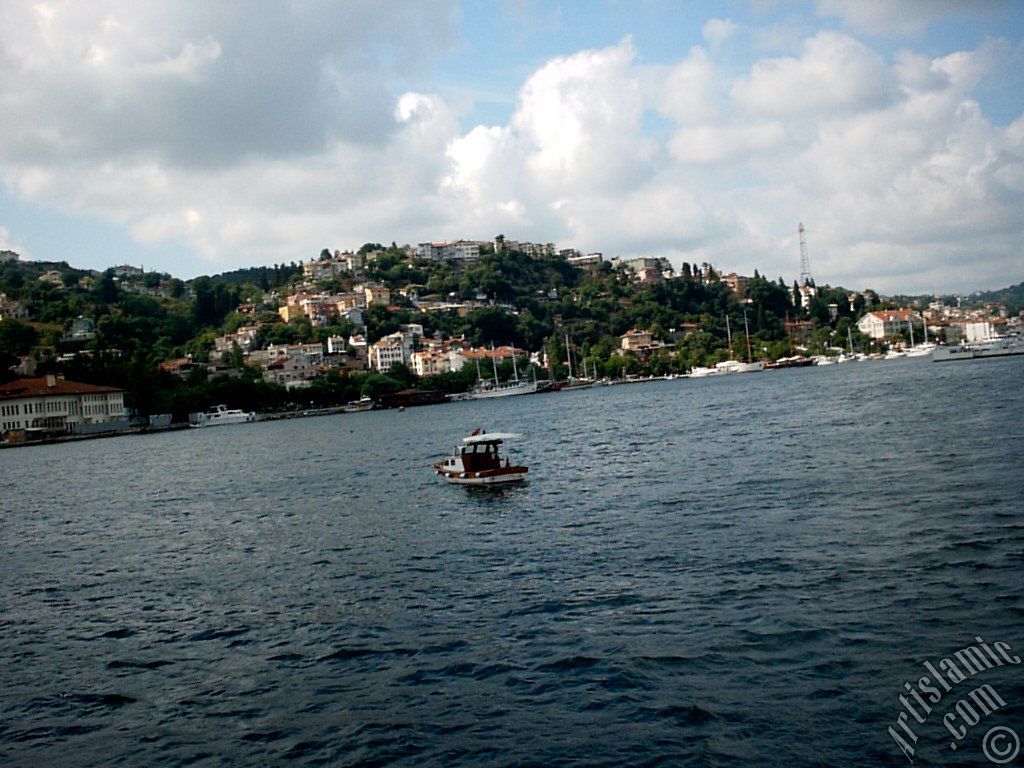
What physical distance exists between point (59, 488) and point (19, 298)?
15289 centimetres

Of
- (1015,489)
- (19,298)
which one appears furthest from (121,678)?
(19,298)

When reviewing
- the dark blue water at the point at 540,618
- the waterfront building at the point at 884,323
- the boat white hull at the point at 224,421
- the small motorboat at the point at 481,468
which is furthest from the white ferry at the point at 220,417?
the waterfront building at the point at 884,323

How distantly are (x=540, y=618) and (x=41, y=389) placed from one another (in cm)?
10540

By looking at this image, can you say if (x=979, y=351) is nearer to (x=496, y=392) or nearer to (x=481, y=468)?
(x=496, y=392)

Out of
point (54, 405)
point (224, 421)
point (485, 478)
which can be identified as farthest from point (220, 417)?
point (485, 478)

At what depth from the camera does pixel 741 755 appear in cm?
866
